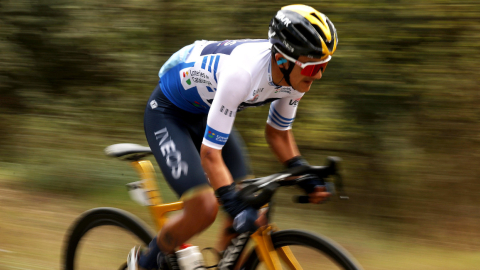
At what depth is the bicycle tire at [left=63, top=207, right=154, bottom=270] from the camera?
302cm

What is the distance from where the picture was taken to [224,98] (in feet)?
8.16

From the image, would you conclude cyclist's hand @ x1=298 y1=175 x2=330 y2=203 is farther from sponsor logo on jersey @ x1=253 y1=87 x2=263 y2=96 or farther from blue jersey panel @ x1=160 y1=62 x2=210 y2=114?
blue jersey panel @ x1=160 y1=62 x2=210 y2=114

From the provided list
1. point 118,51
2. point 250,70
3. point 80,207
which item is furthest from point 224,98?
point 118,51

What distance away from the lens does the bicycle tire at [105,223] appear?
302 cm

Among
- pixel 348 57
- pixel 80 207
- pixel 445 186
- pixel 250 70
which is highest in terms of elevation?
pixel 348 57

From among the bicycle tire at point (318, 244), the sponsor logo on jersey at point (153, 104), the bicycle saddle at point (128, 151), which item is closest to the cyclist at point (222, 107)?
the sponsor logo on jersey at point (153, 104)

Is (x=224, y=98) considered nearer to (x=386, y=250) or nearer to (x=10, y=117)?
(x=386, y=250)

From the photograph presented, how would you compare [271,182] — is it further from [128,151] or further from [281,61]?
[128,151]

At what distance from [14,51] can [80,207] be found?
299 centimetres

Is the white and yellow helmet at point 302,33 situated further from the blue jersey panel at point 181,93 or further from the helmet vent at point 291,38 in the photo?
the blue jersey panel at point 181,93

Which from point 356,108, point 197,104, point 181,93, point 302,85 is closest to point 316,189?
point 302,85

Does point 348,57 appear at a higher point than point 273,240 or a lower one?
higher

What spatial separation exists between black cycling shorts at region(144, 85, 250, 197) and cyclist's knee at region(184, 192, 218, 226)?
8 centimetres

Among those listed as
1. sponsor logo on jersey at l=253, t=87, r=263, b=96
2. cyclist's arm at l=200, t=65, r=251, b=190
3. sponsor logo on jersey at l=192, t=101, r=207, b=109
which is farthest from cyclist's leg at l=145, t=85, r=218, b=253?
sponsor logo on jersey at l=253, t=87, r=263, b=96
